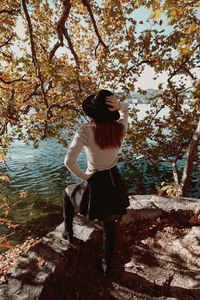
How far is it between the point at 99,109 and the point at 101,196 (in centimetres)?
115

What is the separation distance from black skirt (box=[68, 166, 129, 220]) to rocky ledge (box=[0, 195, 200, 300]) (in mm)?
1079

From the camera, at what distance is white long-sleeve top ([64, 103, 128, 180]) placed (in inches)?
76.7

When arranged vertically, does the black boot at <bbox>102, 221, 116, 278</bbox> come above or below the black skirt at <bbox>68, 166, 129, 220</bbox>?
below

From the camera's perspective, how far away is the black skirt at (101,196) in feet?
7.38

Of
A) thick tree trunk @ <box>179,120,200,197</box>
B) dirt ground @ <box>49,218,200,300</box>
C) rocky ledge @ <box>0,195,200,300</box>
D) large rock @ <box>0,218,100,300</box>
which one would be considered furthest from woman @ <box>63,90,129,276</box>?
thick tree trunk @ <box>179,120,200,197</box>

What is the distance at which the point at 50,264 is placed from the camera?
2.50m

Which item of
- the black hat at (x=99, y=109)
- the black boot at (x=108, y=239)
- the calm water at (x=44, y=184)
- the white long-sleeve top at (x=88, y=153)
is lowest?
the calm water at (x=44, y=184)

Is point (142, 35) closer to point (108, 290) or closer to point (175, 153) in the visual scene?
point (175, 153)

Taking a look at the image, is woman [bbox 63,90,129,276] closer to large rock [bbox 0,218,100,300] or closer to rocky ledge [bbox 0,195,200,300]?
rocky ledge [bbox 0,195,200,300]

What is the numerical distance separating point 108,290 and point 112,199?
143 cm

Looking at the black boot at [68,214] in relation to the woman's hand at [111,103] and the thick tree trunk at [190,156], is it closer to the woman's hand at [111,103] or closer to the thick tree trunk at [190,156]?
the woman's hand at [111,103]

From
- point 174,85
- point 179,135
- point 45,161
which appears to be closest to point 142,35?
point 174,85

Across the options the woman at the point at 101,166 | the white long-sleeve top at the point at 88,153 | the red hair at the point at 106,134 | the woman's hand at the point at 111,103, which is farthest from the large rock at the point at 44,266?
the woman's hand at the point at 111,103

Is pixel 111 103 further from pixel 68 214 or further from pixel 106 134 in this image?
pixel 68 214
